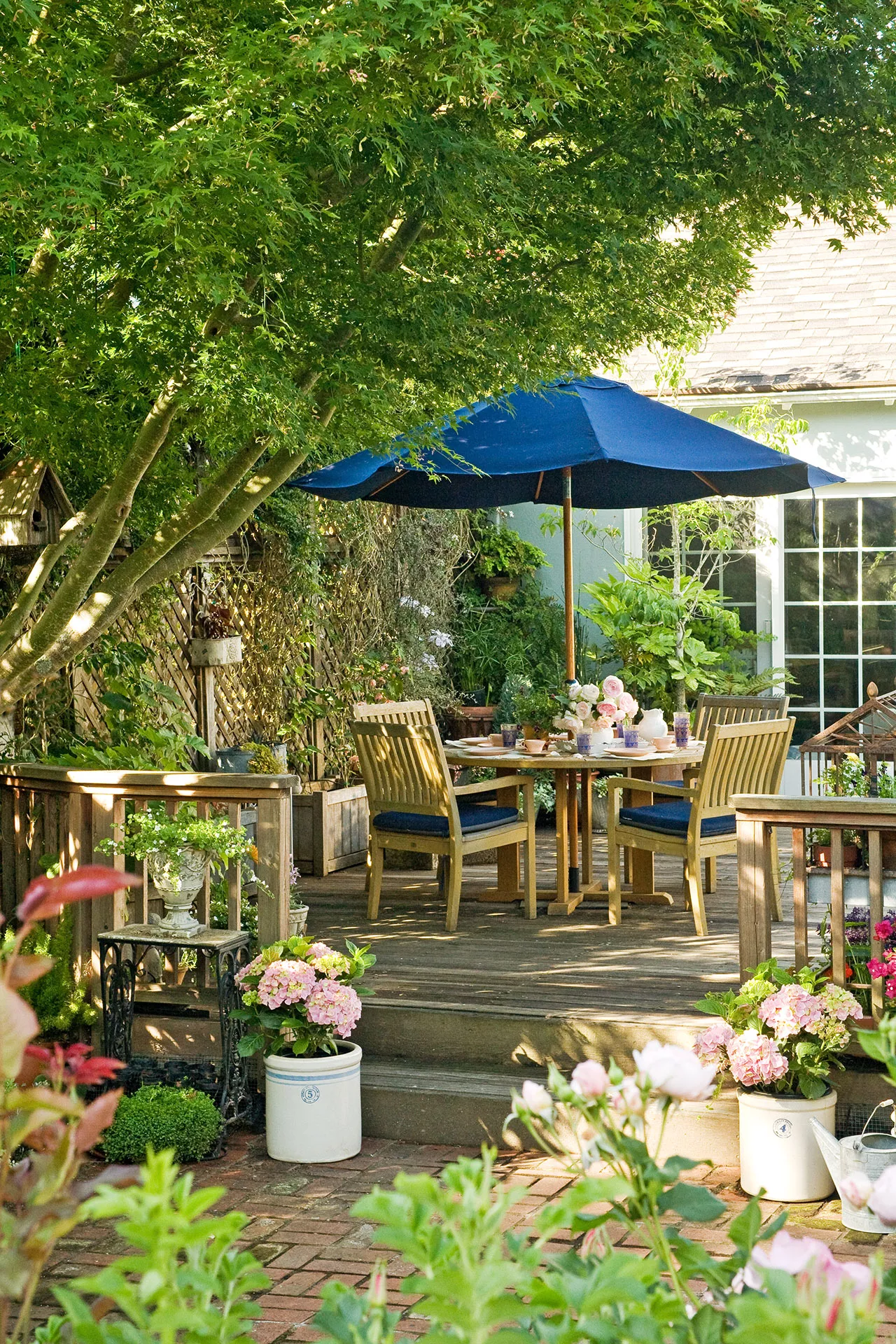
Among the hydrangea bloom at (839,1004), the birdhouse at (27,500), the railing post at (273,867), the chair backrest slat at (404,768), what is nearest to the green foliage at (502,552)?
the chair backrest slat at (404,768)

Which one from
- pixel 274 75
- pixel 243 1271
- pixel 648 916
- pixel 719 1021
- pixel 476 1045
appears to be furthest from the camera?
pixel 648 916

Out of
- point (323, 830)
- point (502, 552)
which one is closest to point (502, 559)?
→ point (502, 552)

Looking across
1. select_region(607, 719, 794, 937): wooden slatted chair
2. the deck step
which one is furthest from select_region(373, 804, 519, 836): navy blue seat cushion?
the deck step

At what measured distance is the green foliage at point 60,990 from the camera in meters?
4.95

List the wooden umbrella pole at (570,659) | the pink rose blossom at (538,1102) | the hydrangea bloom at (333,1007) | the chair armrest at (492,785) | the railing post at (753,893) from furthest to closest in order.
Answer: the wooden umbrella pole at (570,659)
the chair armrest at (492,785)
the hydrangea bloom at (333,1007)
the railing post at (753,893)
the pink rose blossom at (538,1102)

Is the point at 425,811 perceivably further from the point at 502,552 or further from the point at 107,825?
the point at 502,552

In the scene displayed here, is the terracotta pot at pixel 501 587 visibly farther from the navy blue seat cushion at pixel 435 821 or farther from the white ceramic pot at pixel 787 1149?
the white ceramic pot at pixel 787 1149

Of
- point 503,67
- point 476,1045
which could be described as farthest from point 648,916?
point 503,67

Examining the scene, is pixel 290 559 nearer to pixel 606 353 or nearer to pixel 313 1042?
pixel 606 353

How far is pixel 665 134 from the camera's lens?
453 cm

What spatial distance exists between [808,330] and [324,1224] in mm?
7957

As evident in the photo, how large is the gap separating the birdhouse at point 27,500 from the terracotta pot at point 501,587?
466cm

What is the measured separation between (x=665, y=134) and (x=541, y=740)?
283 cm

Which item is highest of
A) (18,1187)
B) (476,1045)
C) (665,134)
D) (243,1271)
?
(665,134)
